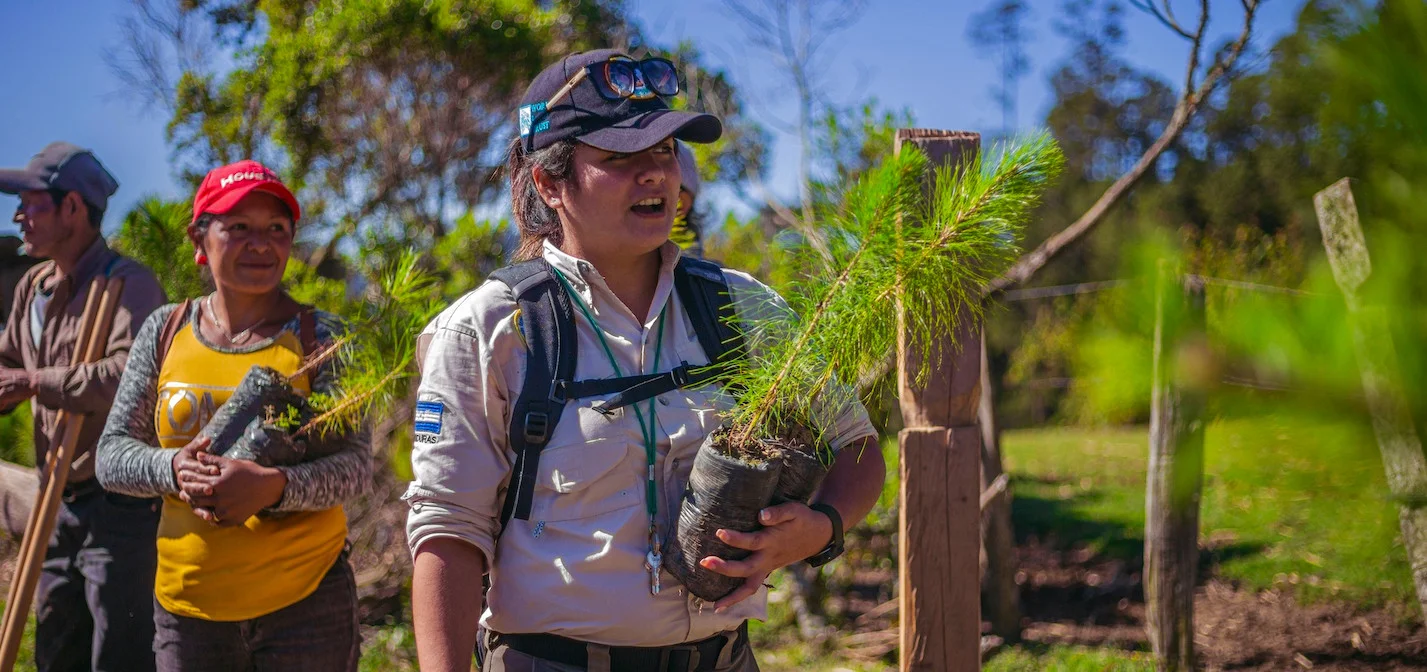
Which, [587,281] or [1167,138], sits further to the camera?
[1167,138]

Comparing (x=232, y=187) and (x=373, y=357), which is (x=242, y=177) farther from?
(x=373, y=357)

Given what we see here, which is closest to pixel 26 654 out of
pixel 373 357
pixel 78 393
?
pixel 78 393

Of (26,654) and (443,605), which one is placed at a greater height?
(443,605)

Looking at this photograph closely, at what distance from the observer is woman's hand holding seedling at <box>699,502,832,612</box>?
160 centimetres

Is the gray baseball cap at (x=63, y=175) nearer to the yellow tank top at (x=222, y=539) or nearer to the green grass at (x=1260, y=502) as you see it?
the yellow tank top at (x=222, y=539)

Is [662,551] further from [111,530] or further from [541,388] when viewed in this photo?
[111,530]

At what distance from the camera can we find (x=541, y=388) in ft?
5.54

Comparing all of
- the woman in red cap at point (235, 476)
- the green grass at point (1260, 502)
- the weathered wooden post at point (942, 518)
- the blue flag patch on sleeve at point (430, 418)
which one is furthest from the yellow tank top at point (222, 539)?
the green grass at point (1260, 502)

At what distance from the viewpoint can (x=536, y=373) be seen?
1.70 m

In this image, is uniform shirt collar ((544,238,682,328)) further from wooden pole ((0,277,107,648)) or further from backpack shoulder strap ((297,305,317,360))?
wooden pole ((0,277,107,648))

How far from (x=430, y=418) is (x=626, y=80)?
711 millimetres

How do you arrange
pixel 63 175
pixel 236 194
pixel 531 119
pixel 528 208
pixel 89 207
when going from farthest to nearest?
pixel 89 207
pixel 63 175
pixel 236 194
pixel 528 208
pixel 531 119

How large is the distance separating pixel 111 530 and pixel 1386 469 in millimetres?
3466

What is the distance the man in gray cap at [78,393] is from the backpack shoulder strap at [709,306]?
2210mm
